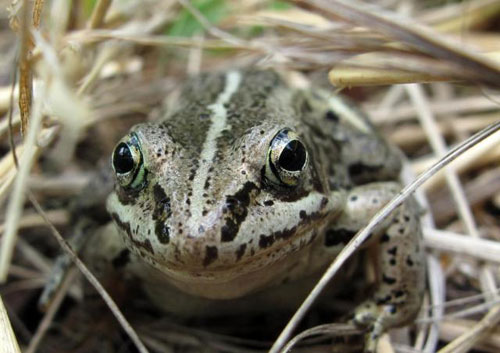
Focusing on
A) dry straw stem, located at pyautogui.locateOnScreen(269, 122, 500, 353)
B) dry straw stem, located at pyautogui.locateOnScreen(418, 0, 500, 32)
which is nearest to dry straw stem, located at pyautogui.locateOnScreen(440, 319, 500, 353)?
dry straw stem, located at pyautogui.locateOnScreen(269, 122, 500, 353)

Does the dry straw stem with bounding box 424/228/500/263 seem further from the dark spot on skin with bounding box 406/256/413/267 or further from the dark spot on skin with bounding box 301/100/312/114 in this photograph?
the dark spot on skin with bounding box 301/100/312/114

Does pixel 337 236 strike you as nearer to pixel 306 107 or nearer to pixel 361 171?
pixel 361 171

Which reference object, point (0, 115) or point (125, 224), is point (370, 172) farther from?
point (0, 115)

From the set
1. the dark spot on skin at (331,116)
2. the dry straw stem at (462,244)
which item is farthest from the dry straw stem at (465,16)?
the dry straw stem at (462,244)

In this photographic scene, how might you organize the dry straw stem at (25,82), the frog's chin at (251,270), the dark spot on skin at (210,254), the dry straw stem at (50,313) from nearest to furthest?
the dark spot on skin at (210,254), the frog's chin at (251,270), the dry straw stem at (25,82), the dry straw stem at (50,313)

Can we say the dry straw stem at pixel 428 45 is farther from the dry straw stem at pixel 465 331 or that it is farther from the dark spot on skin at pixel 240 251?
the dry straw stem at pixel 465 331
